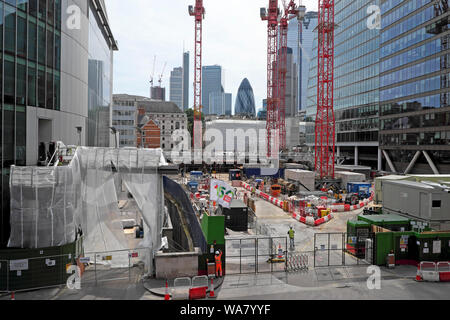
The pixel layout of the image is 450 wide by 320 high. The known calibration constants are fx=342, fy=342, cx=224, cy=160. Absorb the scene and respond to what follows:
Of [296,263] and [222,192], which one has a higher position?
[222,192]

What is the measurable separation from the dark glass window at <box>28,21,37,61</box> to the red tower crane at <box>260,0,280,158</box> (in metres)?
69.5

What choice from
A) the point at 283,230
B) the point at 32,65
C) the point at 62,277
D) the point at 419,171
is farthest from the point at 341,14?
the point at 62,277

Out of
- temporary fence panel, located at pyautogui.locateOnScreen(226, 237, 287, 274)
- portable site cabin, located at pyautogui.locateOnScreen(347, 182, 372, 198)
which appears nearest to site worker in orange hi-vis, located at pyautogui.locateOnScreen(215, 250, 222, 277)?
temporary fence panel, located at pyautogui.locateOnScreen(226, 237, 287, 274)

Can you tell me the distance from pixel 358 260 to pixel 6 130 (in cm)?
1919

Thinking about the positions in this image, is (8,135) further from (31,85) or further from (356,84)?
(356,84)

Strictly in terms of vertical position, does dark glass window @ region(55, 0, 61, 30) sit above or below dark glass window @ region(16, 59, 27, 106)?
above

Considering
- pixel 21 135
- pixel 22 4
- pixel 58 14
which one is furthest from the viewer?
pixel 58 14

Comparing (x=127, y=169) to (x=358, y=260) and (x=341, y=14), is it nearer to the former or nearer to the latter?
(x=358, y=260)

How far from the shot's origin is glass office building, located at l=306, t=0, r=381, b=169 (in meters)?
73.5

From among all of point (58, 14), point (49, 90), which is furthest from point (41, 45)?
point (58, 14)

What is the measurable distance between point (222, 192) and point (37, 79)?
1206 cm

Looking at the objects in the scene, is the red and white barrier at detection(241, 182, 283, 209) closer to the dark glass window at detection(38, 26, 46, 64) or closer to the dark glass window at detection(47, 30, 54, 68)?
the dark glass window at detection(47, 30, 54, 68)

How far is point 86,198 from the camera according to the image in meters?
17.2

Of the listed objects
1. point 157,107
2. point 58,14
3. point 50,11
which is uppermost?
point 157,107
